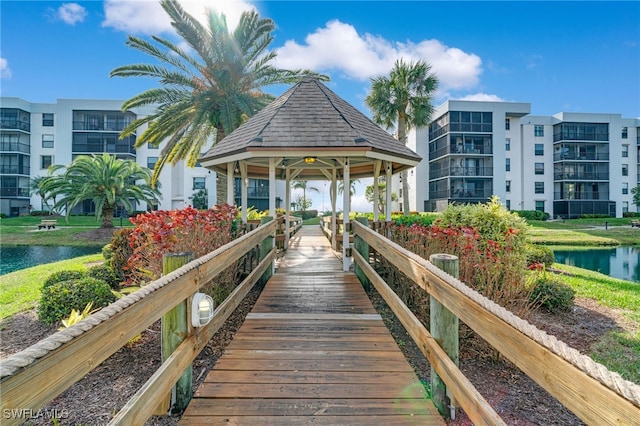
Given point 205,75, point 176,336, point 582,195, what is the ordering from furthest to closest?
point 582,195 < point 205,75 < point 176,336

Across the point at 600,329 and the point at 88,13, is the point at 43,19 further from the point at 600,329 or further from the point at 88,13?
the point at 600,329

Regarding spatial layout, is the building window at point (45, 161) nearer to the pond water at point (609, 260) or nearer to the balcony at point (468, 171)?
the balcony at point (468, 171)

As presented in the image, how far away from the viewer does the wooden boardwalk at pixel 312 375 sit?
7.88ft

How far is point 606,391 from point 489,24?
15.4m

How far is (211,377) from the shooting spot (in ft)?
9.37

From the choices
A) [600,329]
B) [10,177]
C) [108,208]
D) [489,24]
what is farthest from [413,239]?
[10,177]

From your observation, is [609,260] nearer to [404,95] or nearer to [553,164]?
[404,95]

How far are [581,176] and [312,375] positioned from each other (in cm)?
4885

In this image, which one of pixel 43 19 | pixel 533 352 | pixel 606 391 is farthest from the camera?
pixel 43 19

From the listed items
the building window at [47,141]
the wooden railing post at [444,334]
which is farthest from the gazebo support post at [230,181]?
the building window at [47,141]

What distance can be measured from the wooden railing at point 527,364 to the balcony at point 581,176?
46.3 metres

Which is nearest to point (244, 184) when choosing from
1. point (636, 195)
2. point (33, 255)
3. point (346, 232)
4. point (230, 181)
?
point (230, 181)

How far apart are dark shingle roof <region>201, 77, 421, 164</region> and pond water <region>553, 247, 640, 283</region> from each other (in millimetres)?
11123

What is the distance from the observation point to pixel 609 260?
A: 15.7 m
